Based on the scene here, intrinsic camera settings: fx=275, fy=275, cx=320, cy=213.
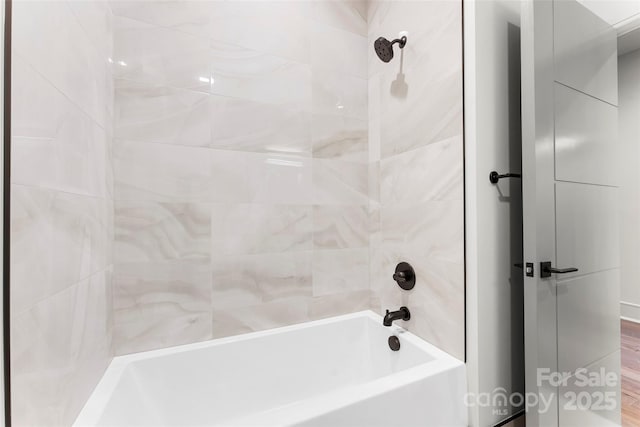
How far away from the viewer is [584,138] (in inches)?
45.1

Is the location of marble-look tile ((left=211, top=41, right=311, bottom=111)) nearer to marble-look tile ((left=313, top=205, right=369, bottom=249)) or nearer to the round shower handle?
marble-look tile ((left=313, top=205, right=369, bottom=249))

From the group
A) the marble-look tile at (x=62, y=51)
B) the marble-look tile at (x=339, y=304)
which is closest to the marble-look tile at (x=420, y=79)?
the marble-look tile at (x=339, y=304)

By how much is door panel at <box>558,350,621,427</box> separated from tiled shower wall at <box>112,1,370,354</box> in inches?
38.1

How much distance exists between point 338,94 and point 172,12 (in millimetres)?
912

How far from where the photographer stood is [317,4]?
5.26 feet

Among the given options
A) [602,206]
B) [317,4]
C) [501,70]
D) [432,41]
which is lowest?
[602,206]

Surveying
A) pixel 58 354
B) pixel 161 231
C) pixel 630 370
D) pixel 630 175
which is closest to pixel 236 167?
pixel 161 231

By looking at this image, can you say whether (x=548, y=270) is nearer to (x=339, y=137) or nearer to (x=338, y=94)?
(x=339, y=137)

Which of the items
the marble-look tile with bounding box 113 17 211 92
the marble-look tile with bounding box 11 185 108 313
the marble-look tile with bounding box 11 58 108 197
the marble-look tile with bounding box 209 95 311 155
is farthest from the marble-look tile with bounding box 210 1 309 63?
the marble-look tile with bounding box 11 185 108 313

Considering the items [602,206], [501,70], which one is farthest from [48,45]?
[602,206]

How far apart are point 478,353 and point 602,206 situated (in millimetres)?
854

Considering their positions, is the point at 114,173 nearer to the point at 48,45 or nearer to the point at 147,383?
the point at 48,45

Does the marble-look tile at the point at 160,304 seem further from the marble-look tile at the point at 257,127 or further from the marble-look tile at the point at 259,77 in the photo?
the marble-look tile at the point at 259,77

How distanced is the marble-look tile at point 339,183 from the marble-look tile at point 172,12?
2.86 feet
